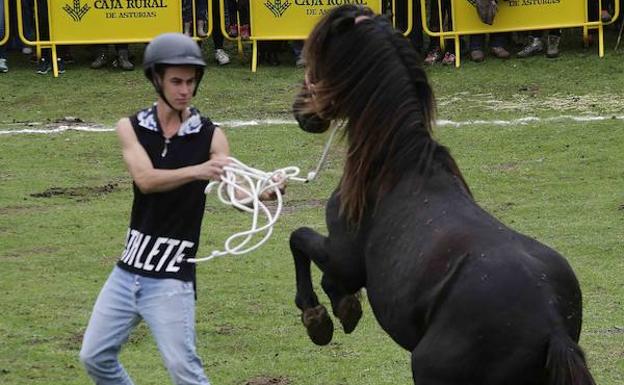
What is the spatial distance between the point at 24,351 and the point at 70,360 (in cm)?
35

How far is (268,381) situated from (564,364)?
3252 mm

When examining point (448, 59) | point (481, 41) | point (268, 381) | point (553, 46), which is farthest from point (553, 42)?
point (268, 381)

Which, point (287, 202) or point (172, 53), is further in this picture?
point (287, 202)

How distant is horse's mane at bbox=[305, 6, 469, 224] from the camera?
583 cm

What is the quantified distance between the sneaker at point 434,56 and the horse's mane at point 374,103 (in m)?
11.3

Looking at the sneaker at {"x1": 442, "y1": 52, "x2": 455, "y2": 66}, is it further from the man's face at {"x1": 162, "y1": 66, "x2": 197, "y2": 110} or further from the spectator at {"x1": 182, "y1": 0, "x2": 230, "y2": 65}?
the man's face at {"x1": 162, "y1": 66, "x2": 197, "y2": 110}

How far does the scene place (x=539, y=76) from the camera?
16.4 m

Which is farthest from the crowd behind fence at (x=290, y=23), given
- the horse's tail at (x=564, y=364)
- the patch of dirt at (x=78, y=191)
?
the horse's tail at (x=564, y=364)

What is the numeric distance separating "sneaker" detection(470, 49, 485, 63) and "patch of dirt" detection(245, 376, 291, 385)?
9.92 metres

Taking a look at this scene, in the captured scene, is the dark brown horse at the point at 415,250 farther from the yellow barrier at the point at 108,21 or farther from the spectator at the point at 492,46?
the yellow barrier at the point at 108,21

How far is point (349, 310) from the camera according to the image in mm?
6309

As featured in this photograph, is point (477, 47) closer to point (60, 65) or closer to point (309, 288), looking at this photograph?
point (60, 65)

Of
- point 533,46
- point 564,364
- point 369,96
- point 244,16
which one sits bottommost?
point 533,46

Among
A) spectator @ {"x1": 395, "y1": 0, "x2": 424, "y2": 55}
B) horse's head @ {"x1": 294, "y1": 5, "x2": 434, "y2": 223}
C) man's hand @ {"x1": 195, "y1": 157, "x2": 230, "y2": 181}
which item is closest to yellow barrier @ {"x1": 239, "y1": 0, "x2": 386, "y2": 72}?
spectator @ {"x1": 395, "y1": 0, "x2": 424, "y2": 55}
